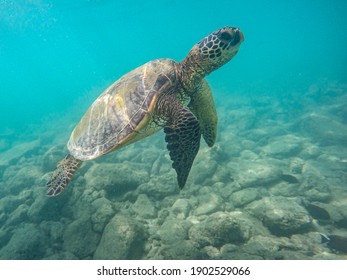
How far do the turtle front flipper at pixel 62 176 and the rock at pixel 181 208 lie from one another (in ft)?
8.91

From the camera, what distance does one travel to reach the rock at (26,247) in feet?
16.3

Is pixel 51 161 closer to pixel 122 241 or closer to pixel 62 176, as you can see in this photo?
pixel 62 176

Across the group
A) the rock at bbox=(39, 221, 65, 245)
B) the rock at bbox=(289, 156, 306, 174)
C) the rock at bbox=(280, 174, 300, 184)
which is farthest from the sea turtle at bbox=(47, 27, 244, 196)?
the rock at bbox=(289, 156, 306, 174)

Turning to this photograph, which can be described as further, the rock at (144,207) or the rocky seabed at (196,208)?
the rock at (144,207)

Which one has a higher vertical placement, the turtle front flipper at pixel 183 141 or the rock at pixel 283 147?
the turtle front flipper at pixel 183 141

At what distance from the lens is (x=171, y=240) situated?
16.6ft

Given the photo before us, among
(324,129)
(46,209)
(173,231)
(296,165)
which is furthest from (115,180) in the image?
(324,129)

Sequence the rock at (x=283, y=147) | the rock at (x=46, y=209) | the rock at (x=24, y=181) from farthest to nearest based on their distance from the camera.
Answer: the rock at (x=283, y=147) → the rock at (x=24, y=181) → the rock at (x=46, y=209)

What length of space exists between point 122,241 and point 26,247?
6.75 ft

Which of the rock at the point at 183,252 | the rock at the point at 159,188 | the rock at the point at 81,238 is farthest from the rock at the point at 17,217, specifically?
the rock at the point at 183,252

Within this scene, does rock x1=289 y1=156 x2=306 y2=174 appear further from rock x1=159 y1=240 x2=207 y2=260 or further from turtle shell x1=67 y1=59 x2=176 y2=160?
turtle shell x1=67 y1=59 x2=176 y2=160

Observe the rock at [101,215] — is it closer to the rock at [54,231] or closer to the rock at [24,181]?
the rock at [54,231]

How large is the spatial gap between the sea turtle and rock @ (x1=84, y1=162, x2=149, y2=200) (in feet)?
5.12

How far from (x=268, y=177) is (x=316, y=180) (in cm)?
133
